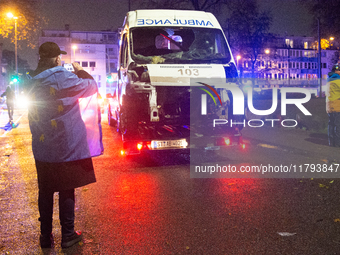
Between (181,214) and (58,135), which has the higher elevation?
(58,135)

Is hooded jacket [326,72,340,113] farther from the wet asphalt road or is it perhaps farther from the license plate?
the license plate

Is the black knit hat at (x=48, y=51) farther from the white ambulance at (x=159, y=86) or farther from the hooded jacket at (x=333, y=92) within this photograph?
the hooded jacket at (x=333, y=92)

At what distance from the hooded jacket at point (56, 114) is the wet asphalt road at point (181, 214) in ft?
3.36

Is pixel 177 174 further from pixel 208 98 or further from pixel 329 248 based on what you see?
pixel 329 248

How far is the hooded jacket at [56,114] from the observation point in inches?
139

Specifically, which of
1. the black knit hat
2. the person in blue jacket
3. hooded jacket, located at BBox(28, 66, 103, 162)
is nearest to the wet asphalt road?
the person in blue jacket

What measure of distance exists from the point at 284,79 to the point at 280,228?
321 feet

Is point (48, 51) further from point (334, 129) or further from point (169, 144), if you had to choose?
point (334, 129)

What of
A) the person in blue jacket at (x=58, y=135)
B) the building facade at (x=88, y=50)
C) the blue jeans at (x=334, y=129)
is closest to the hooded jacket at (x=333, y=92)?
the blue jeans at (x=334, y=129)

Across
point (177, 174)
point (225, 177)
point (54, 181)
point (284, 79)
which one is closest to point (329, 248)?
point (54, 181)

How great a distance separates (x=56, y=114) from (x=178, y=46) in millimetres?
5827

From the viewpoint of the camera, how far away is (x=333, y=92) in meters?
9.46

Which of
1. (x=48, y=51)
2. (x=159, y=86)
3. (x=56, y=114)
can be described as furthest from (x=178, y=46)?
(x=56, y=114)

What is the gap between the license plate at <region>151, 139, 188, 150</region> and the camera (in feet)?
24.5
